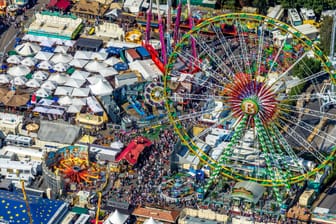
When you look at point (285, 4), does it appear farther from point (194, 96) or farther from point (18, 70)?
point (18, 70)

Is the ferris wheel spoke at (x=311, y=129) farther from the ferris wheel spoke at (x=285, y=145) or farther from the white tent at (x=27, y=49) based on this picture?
the white tent at (x=27, y=49)

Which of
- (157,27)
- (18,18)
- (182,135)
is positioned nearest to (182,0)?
(157,27)

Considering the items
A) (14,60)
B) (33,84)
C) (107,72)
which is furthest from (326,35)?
(14,60)

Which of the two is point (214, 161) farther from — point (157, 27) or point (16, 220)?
point (157, 27)

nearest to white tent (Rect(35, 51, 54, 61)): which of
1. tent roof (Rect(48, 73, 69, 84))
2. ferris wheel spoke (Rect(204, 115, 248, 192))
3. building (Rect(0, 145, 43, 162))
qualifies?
tent roof (Rect(48, 73, 69, 84))

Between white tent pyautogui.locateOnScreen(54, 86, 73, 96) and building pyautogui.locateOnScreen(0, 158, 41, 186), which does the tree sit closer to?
white tent pyautogui.locateOnScreen(54, 86, 73, 96)

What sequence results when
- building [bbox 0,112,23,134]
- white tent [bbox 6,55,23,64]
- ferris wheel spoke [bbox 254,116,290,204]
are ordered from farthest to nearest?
white tent [bbox 6,55,23,64] < building [bbox 0,112,23,134] < ferris wheel spoke [bbox 254,116,290,204]
